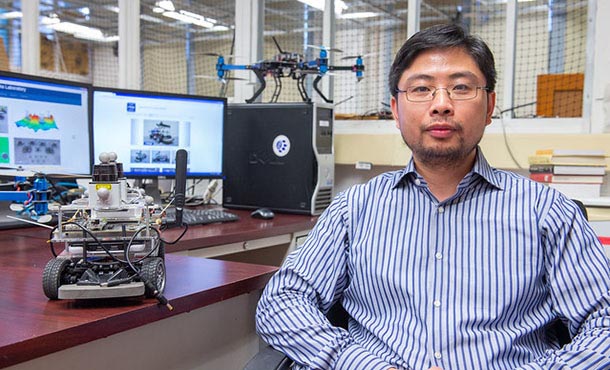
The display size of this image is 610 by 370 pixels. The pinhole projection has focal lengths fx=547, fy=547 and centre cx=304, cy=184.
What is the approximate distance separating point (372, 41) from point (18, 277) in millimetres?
2859

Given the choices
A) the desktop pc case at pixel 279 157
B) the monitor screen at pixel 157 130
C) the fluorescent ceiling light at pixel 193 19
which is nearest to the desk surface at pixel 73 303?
the monitor screen at pixel 157 130

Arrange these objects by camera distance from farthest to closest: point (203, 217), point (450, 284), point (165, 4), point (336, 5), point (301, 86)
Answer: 1. point (165, 4)
2. point (336, 5)
3. point (301, 86)
4. point (203, 217)
5. point (450, 284)

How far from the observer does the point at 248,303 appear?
1.18m

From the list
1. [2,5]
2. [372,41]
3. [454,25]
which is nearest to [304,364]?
[454,25]

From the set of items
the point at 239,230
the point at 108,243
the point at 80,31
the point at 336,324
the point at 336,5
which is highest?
the point at 80,31

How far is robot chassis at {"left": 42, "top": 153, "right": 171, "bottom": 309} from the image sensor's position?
34.4 inches

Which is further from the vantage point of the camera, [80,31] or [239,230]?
[80,31]

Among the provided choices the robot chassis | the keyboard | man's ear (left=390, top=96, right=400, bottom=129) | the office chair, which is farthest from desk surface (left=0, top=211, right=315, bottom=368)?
man's ear (left=390, top=96, right=400, bottom=129)

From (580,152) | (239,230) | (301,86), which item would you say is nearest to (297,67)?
(301,86)

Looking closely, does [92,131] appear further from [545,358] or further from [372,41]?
[372,41]

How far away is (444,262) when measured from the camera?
1068 mm

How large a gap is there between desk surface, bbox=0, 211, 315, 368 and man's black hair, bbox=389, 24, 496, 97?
549mm

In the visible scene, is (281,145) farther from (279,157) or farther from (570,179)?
(570,179)

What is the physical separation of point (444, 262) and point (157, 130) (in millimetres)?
1286
